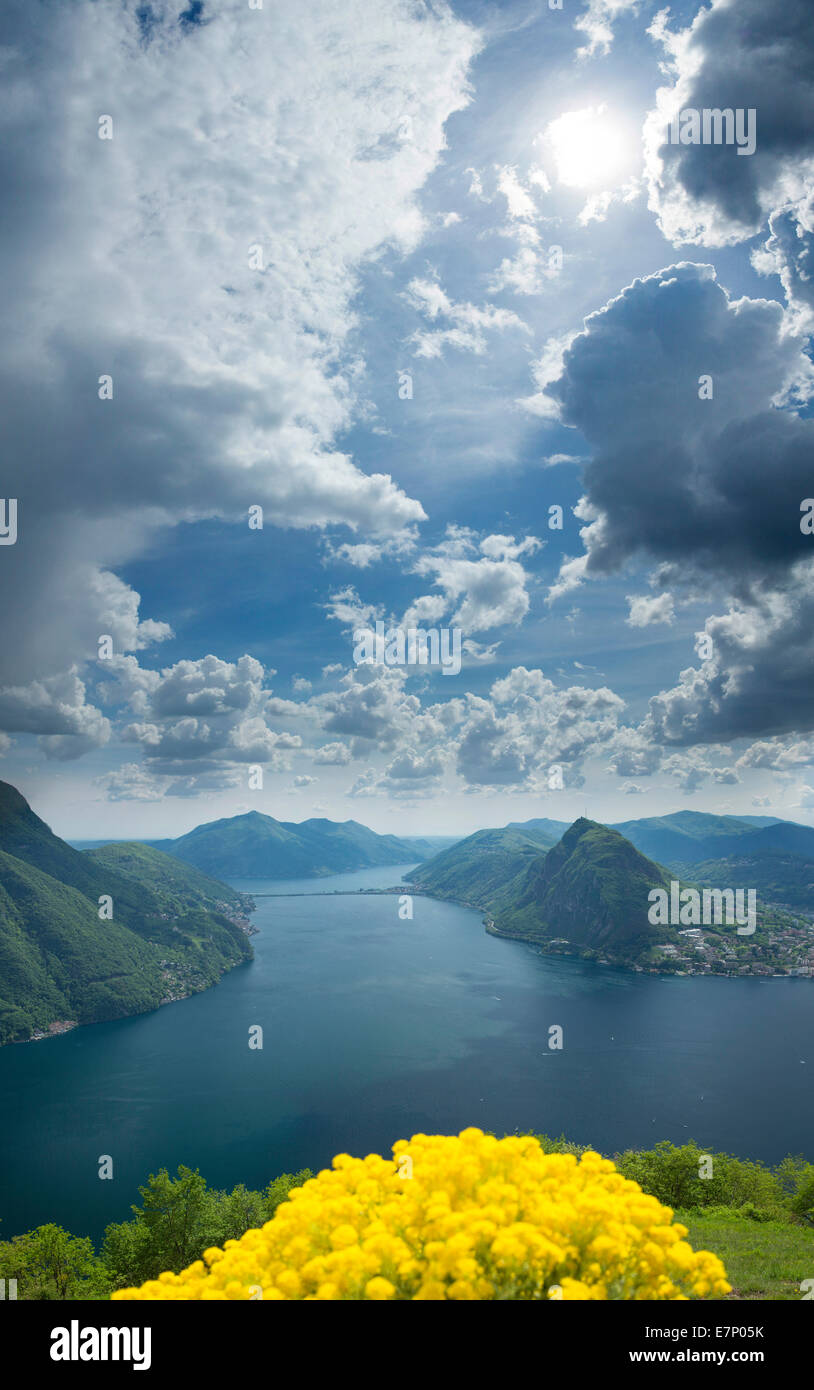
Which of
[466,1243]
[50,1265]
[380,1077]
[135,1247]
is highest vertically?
[466,1243]

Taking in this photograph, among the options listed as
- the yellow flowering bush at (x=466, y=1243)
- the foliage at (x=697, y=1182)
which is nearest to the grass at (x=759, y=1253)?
the yellow flowering bush at (x=466, y=1243)

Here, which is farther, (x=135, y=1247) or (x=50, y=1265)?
(x=135, y=1247)

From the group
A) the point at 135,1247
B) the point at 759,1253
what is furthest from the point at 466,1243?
the point at 135,1247

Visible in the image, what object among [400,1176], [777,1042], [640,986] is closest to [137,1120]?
[400,1176]

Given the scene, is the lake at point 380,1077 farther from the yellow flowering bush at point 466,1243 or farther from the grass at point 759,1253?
the yellow flowering bush at point 466,1243

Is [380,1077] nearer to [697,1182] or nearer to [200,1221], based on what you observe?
[200,1221]
